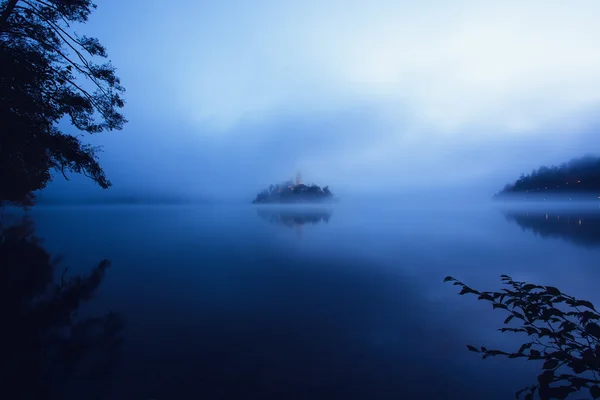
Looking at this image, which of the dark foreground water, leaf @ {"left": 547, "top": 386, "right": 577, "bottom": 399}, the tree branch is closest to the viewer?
leaf @ {"left": 547, "top": 386, "right": 577, "bottom": 399}

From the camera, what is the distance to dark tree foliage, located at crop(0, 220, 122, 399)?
447 cm

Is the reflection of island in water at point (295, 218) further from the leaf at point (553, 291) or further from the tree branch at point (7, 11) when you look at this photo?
the leaf at point (553, 291)

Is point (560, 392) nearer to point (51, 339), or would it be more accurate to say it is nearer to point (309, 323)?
point (309, 323)

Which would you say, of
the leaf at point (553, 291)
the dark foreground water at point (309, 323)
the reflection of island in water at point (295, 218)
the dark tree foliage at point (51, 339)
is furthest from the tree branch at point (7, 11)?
the reflection of island in water at point (295, 218)

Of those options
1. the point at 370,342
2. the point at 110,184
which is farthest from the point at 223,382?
the point at 110,184

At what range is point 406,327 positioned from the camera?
7.22 m

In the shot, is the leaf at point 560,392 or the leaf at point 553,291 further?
the leaf at point 553,291

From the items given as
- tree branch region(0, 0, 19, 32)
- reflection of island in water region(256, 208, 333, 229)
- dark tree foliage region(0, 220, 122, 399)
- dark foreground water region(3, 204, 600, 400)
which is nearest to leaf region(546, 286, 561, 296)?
dark foreground water region(3, 204, 600, 400)

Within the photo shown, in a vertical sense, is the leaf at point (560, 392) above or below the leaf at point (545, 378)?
below

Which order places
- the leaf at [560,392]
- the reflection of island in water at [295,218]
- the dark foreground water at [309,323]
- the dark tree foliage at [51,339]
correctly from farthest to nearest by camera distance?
the reflection of island in water at [295,218] → the dark foreground water at [309,323] → the dark tree foliage at [51,339] → the leaf at [560,392]

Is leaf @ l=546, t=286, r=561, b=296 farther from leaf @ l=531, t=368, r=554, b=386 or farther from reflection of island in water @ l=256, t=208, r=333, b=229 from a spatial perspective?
reflection of island in water @ l=256, t=208, r=333, b=229

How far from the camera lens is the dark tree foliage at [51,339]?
4473 mm

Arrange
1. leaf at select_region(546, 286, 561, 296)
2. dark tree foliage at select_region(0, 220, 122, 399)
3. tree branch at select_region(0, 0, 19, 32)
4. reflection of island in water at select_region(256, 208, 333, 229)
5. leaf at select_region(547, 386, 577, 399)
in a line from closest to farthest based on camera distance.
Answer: leaf at select_region(547, 386, 577, 399) → leaf at select_region(546, 286, 561, 296) → dark tree foliage at select_region(0, 220, 122, 399) → tree branch at select_region(0, 0, 19, 32) → reflection of island in water at select_region(256, 208, 333, 229)

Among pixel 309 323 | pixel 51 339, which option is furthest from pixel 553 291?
pixel 51 339
